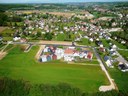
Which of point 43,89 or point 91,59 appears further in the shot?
point 91,59

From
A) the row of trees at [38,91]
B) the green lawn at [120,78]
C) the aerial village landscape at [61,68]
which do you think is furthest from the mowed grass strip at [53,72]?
the row of trees at [38,91]

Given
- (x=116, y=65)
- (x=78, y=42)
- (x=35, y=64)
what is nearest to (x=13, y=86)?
(x=35, y=64)

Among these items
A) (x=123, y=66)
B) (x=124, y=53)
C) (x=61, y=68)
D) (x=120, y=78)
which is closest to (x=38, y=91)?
(x=61, y=68)

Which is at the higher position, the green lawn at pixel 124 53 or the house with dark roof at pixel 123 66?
the house with dark roof at pixel 123 66

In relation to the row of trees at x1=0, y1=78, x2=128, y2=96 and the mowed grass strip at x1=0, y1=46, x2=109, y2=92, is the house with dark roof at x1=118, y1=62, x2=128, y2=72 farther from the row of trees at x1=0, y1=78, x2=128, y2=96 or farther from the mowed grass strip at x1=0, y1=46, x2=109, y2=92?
the row of trees at x1=0, y1=78, x2=128, y2=96

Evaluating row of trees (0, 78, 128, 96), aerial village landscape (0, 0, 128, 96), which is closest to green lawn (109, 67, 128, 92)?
aerial village landscape (0, 0, 128, 96)

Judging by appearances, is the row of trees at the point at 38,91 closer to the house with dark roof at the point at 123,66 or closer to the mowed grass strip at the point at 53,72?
the mowed grass strip at the point at 53,72

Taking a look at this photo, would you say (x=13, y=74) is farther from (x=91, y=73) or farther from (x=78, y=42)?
(x=78, y=42)

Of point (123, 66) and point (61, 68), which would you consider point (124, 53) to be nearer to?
point (123, 66)
